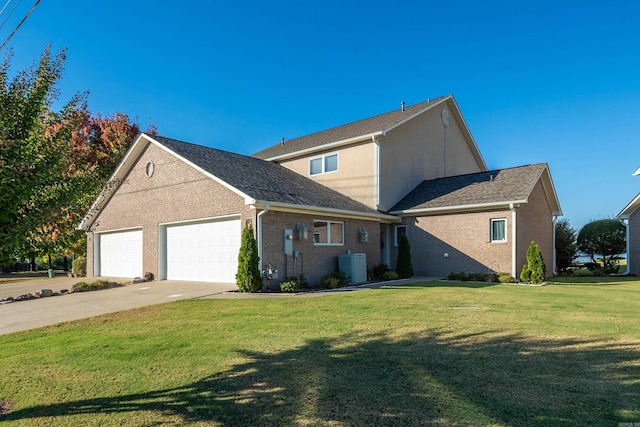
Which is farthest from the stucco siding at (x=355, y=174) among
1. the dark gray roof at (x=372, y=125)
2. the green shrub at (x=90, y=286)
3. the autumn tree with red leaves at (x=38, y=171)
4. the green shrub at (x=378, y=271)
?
the autumn tree with red leaves at (x=38, y=171)

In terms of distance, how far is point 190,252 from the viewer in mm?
16016

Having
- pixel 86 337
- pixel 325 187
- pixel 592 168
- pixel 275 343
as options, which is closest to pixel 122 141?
pixel 325 187

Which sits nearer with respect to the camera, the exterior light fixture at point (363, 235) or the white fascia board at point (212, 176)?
the white fascia board at point (212, 176)

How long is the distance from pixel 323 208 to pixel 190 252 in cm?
572

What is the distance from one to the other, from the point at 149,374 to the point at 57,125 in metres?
4.05

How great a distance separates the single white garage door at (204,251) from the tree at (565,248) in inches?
704

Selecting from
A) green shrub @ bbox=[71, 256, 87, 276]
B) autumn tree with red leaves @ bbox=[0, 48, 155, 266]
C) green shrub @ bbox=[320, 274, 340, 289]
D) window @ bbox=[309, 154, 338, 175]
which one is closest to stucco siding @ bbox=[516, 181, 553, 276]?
green shrub @ bbox=[320, 274, 340, 289]

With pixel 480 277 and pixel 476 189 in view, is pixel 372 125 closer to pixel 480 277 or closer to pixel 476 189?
pixel 476 189

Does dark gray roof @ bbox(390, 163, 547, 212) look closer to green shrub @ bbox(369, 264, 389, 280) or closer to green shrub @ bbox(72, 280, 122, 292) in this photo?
green shrub @ bbox(369, 264, 389, 280)

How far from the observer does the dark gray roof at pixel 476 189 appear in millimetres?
16842

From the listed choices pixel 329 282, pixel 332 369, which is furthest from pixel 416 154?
pixel 332 369

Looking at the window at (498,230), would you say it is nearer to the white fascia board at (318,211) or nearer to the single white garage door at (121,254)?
the white fascia board at (318,211)

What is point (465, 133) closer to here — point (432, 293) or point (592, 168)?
point (592, 168)

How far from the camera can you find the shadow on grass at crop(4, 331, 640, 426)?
368cm
